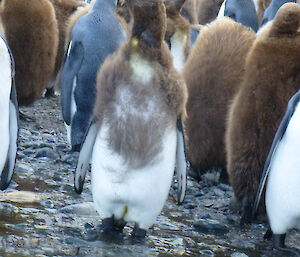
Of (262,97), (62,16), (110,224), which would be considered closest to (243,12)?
(62,16)

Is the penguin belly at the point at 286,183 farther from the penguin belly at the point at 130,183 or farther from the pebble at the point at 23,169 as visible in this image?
the pebble at the point at 23,169

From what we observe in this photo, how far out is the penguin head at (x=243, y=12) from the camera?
27.3ft

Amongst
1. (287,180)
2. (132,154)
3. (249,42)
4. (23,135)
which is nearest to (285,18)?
(249,42)

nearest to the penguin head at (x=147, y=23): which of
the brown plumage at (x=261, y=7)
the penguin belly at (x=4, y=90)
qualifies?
the penguin belly at (x=4, y=90)

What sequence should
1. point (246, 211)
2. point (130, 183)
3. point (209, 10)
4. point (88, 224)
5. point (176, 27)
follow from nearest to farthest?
point (130, 183) → point (88, 224) → point (246, 211) → point (176, 27) → point (209, 10)

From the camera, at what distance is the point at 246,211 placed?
394cm

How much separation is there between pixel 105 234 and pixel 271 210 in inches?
34.2

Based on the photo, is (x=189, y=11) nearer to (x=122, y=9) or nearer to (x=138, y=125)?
(x=122, y=9)

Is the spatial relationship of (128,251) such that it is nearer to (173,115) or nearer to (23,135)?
(173,115)

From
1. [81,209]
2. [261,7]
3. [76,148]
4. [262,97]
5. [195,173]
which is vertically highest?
[262,97]

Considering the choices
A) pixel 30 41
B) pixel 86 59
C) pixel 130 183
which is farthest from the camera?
pixel 30 41

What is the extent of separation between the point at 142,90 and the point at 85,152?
1.57 feet

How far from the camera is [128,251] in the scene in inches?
127

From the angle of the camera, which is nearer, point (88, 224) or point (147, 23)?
point (147, 23)
